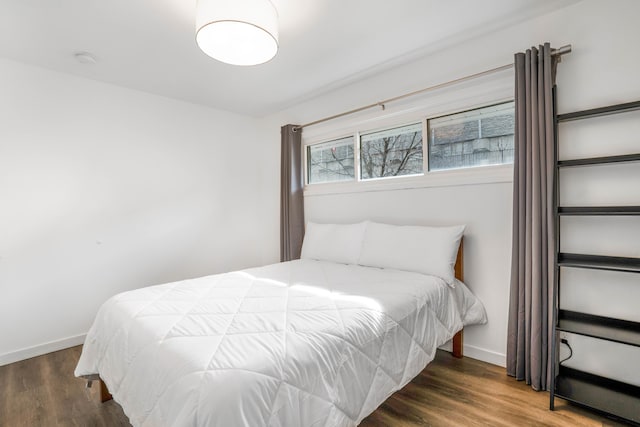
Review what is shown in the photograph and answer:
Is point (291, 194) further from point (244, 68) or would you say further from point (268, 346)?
point (268, 346)

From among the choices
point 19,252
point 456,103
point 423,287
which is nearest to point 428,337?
point 423,287

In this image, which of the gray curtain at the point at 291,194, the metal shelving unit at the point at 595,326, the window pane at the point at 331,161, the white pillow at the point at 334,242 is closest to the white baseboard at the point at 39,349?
the gray curtain at the point at 291,194

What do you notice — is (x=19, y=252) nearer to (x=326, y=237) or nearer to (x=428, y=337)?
(x=326, y=237)

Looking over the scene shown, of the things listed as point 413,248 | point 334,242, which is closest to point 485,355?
point 413,248

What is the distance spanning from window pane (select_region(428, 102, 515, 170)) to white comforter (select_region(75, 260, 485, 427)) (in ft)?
3.30

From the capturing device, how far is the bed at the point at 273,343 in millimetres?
Result: 1066

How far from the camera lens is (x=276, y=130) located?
13.1 ft

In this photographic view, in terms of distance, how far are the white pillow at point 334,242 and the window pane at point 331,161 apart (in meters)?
0.61

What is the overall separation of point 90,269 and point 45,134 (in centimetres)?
123

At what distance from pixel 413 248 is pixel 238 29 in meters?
1.86

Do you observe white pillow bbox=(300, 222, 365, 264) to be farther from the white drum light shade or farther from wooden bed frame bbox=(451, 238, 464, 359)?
the white drum light shade

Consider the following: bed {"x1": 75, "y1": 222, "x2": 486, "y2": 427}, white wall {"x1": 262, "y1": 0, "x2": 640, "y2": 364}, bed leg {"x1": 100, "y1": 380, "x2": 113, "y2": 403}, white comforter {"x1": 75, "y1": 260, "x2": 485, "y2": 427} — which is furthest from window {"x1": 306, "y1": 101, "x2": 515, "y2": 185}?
bed leg {"x1": 100, "y1": 380, "x2": 113, "y2": 403}

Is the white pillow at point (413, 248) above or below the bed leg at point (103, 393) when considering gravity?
above

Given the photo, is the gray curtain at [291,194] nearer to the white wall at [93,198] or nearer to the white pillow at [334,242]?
the white pillow at [334,242]
